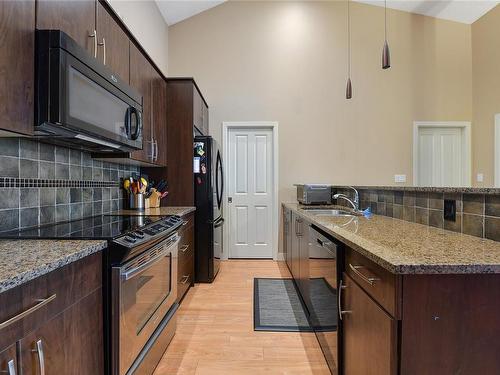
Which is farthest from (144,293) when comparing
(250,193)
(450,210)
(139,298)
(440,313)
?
(250,193)

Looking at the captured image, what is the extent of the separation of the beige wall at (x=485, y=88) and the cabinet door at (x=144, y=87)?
184 inches

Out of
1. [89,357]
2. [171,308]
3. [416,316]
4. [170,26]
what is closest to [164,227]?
[171,308]

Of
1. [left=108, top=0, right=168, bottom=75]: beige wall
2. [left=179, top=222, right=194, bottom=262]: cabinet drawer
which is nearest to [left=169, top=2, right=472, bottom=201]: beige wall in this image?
[left=108, top=0, right=168, bottom=75]: beige wall

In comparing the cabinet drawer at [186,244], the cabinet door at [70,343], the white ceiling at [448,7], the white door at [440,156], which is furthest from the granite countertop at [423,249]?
the white ceiling at [448,7]

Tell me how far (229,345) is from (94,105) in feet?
5.73

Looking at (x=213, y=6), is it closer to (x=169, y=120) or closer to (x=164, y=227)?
(x=169, y=120)

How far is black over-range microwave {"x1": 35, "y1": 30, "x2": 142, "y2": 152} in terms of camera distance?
1154 millimetres

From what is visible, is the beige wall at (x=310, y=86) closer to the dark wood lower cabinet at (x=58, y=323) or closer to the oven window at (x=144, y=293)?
the oven window at (x=144, y=293)

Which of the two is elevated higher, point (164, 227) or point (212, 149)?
point (212, 149)

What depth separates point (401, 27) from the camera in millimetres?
4449

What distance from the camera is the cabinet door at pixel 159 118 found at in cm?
276

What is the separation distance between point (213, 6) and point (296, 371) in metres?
4.68

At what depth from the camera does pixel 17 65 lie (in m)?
1.06

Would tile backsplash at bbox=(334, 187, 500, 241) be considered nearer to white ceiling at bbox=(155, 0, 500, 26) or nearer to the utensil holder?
the utensil holder
